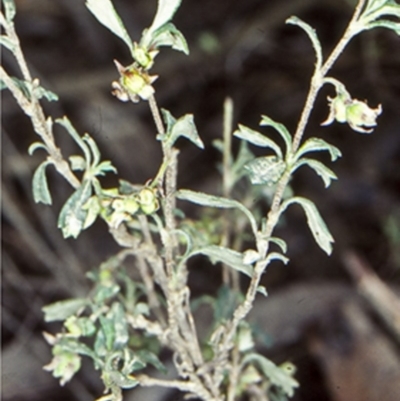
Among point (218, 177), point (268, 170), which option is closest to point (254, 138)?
point (268, 170)

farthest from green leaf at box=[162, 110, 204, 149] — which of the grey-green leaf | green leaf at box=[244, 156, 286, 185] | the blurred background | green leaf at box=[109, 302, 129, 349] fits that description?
the blurred background

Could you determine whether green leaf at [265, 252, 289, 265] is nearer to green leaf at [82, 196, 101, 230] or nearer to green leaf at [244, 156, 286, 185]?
green leaf at [244, 156, 286, 185]

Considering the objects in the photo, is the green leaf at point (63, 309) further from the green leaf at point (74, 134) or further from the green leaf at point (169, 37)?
the green leaf at point (169, 37)

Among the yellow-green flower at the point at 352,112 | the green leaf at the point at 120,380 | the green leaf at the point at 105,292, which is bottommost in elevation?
the green leaf at the point at 120,380

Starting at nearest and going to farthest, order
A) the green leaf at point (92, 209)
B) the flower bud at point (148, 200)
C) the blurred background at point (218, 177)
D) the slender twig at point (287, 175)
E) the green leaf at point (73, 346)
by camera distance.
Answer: the slender twig at point (287, 175) < the flower bud at point (148, 200) < the green leaf at point (92, 209) < the green leaf at point (73, 346) < the blurred background at point (218, 177)

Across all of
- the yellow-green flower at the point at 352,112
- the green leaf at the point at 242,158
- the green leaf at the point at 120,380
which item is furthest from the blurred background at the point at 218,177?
the yellow-green flower at the point at 352,112

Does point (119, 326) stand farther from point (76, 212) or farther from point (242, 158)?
point (242, 158)
